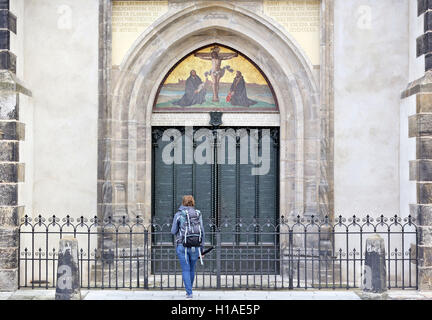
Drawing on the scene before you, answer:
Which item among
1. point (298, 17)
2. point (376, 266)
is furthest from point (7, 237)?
point (298, 17)

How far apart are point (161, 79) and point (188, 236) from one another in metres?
3.73

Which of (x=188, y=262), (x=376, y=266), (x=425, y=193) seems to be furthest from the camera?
(x=425, y=193)

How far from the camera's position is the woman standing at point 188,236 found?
328 inches

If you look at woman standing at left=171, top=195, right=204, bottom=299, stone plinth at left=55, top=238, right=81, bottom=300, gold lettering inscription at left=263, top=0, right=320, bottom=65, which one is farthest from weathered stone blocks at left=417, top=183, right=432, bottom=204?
stone plinth at left=55, top=238, right=81, bottom=300

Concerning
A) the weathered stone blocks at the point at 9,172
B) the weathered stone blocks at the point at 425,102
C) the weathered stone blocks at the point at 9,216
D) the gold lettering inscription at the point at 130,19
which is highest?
the gold lettering inscription at the point at 130,19

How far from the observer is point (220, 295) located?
8.78m

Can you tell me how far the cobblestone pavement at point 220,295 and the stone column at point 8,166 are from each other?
445 millimetres

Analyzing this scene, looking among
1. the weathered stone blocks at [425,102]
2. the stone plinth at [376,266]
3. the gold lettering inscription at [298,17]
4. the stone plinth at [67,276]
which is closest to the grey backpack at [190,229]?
the stone plinth at [67,276]

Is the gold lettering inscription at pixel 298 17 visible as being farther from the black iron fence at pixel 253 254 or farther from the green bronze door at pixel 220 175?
the black iron fence at pixel 253 254

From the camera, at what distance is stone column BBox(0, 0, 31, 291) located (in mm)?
9273

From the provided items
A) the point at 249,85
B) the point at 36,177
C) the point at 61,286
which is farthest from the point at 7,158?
the point at 249,85

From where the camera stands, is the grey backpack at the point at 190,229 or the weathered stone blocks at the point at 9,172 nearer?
the grey backpack at the point at 190,229

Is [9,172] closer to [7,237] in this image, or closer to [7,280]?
[7,237]

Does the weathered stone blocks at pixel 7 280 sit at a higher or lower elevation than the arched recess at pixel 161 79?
lower
